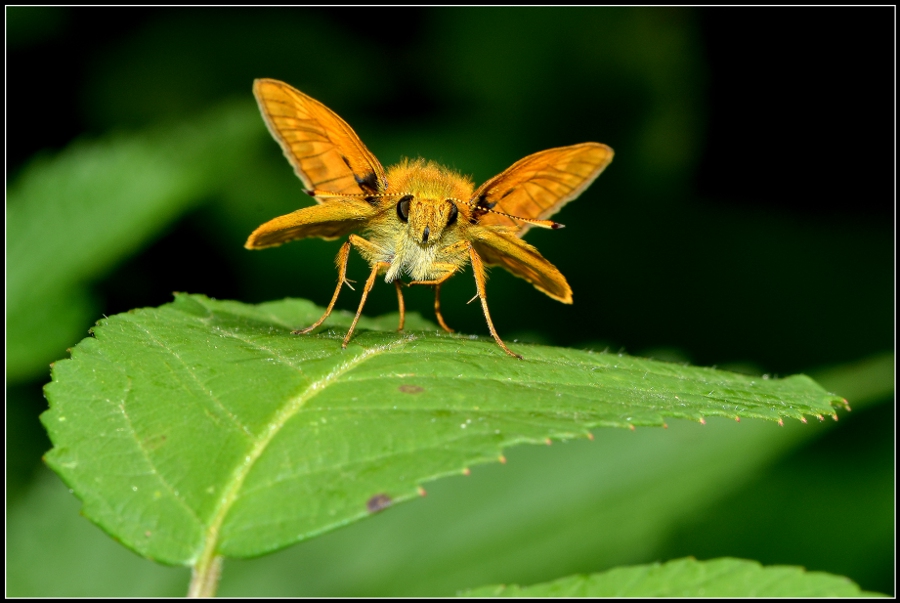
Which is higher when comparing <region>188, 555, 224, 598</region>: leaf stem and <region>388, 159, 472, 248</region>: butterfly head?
<region>388, 159, 472, 248</region>: butterfly head

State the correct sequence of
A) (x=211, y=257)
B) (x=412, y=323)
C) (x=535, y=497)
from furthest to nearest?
1. (x=211, y=257)
2. (x=535, y=497)
3. (x=412, y=323)

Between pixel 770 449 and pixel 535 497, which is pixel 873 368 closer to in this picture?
pixel 770 449

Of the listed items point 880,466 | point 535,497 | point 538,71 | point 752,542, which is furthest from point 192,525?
point 538,71

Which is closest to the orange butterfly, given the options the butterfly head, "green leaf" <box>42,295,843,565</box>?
the butterfly head

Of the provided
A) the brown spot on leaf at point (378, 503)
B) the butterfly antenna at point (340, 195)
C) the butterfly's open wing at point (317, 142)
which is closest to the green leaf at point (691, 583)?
the brown spot on leaf at point (378, 503)

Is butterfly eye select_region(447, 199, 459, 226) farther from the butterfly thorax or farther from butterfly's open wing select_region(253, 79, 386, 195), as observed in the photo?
butterfly's open wing select_region(253, 79, 386, 195)

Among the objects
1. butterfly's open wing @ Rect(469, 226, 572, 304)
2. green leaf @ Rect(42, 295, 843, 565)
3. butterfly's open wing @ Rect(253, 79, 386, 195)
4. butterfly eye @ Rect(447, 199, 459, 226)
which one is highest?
butterfly's open wing @ Rect(253, 79, 386, 195)

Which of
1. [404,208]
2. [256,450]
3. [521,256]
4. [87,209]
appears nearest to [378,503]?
[256,450]
